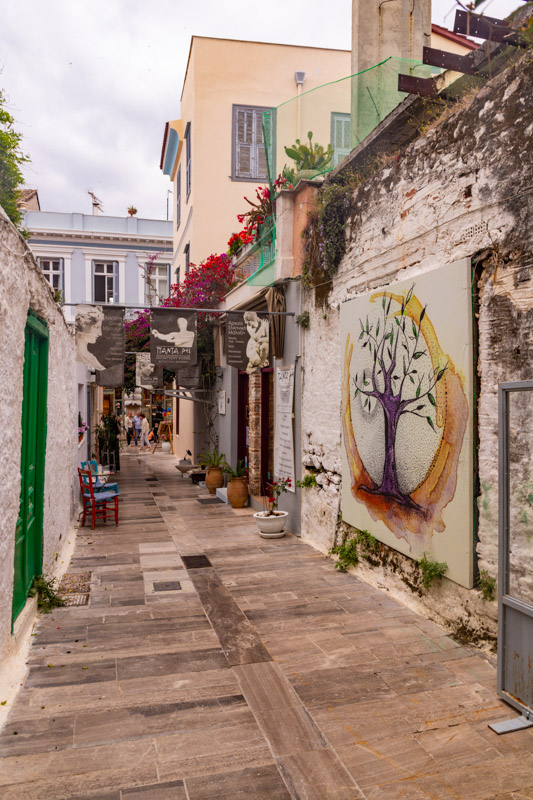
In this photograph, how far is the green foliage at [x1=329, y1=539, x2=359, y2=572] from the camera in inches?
250

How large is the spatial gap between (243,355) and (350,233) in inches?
97.8

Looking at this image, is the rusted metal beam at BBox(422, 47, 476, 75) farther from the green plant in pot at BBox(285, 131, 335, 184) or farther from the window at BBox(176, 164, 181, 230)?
the window at BBox(176, 164, 181, 230)

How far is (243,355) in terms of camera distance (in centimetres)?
844

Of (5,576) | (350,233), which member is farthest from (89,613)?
(350,233)

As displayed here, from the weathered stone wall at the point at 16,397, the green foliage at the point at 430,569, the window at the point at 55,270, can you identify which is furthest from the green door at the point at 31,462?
the window at the point at 55,270

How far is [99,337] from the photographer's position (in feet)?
24.1

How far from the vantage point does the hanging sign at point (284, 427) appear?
332 inches

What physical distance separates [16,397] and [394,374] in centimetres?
Result: 318

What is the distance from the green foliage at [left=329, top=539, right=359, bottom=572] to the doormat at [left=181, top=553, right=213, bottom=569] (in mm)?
1473

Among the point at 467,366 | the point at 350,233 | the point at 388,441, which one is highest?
the point at 350,233

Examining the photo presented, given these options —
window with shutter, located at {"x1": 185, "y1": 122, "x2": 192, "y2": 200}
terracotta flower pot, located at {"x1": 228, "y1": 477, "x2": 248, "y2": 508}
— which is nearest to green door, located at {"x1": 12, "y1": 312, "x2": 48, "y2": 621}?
terracotta flower pot, located at {"x1": 228, "y1": 477, "x2": 248, "y2": 508}

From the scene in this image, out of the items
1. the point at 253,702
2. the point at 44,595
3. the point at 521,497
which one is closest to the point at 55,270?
the point at 44,595

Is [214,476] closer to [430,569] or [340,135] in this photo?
[340,135]

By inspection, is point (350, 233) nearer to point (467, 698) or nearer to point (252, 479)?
point (467, 698)
